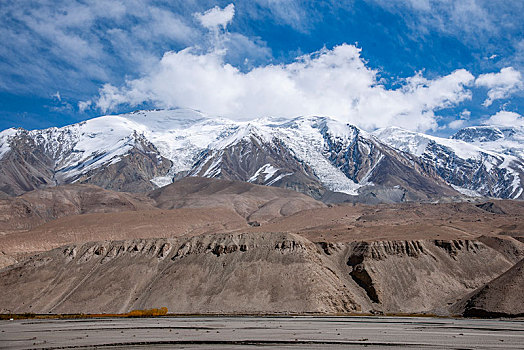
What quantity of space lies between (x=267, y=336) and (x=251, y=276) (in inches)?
1683

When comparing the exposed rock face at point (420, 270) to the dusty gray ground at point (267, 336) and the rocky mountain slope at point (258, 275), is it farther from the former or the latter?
the dusty gray ground at point (267, 336)

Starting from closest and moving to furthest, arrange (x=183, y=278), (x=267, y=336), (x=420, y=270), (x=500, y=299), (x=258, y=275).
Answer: (x=267, y=336), (x=500, y=299), (x=258, y=275), (x=183, y=278), (x=420, y=270)

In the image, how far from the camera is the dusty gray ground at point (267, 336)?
39.0 metres

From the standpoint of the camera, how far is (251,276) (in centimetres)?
8650

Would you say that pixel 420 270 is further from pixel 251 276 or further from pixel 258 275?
pixel 251 276

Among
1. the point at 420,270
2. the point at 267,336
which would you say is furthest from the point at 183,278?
the point at 267,336

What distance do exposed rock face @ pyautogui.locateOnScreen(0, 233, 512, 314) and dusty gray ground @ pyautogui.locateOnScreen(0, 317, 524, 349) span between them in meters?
25.2

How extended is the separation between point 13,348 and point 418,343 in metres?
31.5

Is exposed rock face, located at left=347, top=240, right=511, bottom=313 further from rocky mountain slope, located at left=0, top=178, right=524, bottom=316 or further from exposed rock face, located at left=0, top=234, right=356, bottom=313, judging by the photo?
exposed rock face, located at left=0, top=234, right=356, bottom=313

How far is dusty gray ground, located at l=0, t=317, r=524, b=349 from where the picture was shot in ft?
128

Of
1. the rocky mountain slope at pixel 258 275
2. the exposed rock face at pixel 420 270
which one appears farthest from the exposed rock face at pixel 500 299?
the exposed rock face at pixel 420 270

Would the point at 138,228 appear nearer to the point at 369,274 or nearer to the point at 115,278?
the point at 115,278

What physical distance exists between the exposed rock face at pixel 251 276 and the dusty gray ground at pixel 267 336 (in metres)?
Answer: 25.2

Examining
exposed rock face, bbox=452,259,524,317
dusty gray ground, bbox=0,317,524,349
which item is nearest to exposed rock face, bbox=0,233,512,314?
exposed rock face, bbox=452,259,524,317
